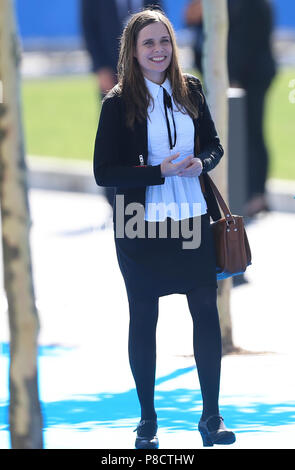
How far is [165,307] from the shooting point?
784 centimetres

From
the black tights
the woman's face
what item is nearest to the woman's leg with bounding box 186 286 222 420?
the black tights

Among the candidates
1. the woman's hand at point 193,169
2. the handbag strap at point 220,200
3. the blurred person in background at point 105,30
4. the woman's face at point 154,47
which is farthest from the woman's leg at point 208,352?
the blurred person in background at point 105,30

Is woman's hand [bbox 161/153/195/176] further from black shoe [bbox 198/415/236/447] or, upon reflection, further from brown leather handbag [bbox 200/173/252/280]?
black shoe [bbox 198/415/236/447]

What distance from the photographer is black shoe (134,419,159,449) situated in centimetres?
480

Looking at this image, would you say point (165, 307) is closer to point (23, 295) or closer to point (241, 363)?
point (241, 363)

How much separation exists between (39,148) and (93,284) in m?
7.56

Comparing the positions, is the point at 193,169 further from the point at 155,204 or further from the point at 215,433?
the point at 215,433

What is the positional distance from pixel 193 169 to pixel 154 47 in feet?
1.62

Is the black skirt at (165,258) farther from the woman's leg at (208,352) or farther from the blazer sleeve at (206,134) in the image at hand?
the blazer sleeve at (206,134)

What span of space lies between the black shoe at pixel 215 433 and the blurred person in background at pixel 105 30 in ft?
14.8

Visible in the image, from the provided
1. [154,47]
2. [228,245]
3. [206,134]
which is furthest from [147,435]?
[154,47]

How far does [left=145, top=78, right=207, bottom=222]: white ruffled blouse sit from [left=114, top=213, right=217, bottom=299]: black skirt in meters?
0.04

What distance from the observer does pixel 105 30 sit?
9.26 m

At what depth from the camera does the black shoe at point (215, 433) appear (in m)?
4.79
